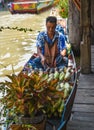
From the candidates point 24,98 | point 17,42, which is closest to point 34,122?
point 24,98

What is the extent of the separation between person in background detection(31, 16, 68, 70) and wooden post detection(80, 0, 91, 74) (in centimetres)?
185

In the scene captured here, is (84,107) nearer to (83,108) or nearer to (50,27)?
(83,108)

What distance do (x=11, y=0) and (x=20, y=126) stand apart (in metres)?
23.8

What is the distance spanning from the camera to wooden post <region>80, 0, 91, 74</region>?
536 centimetres

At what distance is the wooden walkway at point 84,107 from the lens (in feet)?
14.2

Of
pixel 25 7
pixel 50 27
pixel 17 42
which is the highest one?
pixel 50 27

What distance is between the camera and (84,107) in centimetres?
473

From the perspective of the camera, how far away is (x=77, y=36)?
9.70 m

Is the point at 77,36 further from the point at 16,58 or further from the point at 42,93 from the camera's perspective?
the point at 42,93

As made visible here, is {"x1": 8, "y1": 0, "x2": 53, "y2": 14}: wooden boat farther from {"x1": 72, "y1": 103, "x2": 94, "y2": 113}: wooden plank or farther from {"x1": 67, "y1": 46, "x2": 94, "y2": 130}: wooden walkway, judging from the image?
{"x1": 72, "y1": 103, "x2": 94, "y2": 113}: wooden plank

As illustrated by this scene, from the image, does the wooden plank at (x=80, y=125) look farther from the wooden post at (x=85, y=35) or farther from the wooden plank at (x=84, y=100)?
the wooden post at (x=85, y=35)

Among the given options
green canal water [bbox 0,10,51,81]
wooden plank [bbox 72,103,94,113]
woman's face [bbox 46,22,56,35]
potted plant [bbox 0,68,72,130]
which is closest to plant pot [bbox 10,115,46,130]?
potted plant [bbox 0,68,72,130]

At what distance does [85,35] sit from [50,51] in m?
2.25

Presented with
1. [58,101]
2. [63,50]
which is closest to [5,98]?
[58,101]
